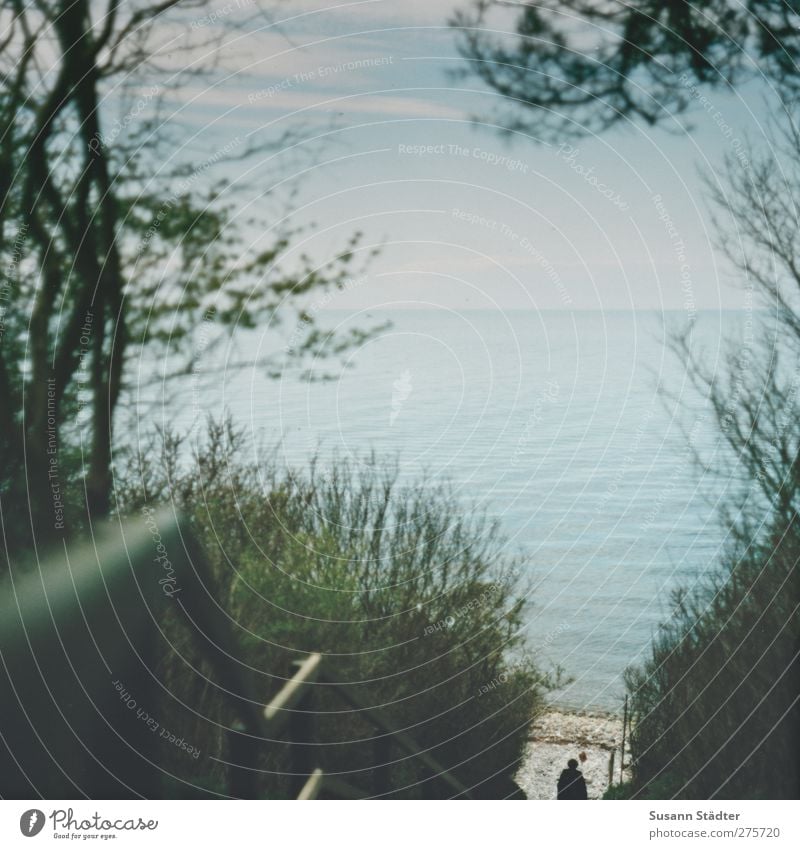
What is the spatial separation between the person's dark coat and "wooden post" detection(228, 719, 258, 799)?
0.77 meters

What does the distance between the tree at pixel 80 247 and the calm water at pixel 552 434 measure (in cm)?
A: 18

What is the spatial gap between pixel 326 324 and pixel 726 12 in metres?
1.27

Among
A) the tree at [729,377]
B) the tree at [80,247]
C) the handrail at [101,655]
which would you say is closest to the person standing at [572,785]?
the tree at [729,377]

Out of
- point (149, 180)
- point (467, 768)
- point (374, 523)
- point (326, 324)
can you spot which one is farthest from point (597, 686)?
point (149, 180)

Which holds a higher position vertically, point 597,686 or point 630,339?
point 630,339

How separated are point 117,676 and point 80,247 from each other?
1.06 metres

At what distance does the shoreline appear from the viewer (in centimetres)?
204

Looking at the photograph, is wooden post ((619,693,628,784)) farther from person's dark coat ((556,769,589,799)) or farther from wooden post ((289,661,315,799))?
wooden post ((289,661,315,799))

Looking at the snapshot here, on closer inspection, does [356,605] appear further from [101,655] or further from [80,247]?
[80,247]

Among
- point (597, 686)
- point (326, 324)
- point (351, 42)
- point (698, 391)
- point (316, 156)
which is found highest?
point (351, 42)

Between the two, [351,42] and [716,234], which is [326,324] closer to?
[351,42]

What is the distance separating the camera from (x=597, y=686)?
2.03 m
